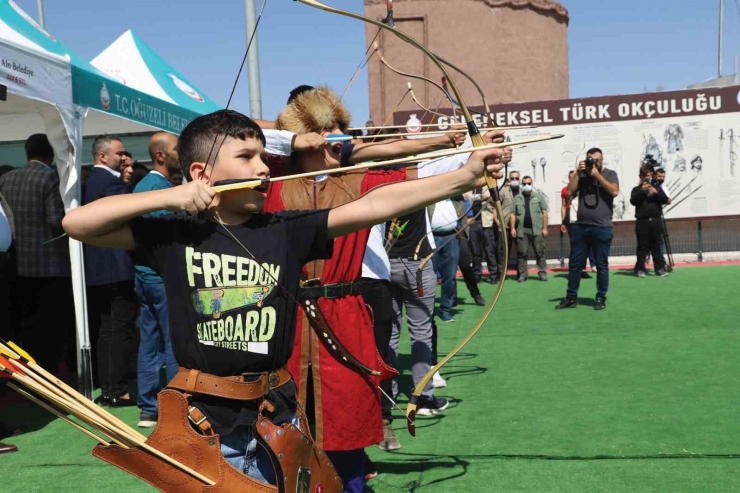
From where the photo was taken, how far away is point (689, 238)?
14.2 metres

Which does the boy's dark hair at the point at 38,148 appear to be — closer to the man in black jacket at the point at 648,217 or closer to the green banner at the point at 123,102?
the green banner at the point at 123,102

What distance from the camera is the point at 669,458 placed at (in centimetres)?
407

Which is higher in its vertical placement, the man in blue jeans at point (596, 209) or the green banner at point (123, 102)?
the green banner at point (123, 102)

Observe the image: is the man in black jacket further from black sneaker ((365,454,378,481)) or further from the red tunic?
the red tunic

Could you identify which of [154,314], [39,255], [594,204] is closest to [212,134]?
[154,314]

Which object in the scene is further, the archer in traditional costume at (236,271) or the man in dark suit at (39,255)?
the man in dark suit at (39,255)

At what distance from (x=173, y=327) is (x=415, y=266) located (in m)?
3.15

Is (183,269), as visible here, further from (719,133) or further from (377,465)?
(719,133)

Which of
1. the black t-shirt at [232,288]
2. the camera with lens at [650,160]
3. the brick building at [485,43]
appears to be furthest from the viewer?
the brick building at [485,43]

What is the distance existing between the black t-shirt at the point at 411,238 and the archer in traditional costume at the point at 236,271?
3132mm

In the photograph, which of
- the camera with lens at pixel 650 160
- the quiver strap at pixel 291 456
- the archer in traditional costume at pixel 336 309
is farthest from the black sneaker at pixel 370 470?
the camera with lens at pixel 650 160

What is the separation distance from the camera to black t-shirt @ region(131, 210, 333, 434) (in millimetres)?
2139

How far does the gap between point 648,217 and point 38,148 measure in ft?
30.0

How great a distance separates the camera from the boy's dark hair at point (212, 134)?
2.30 m
